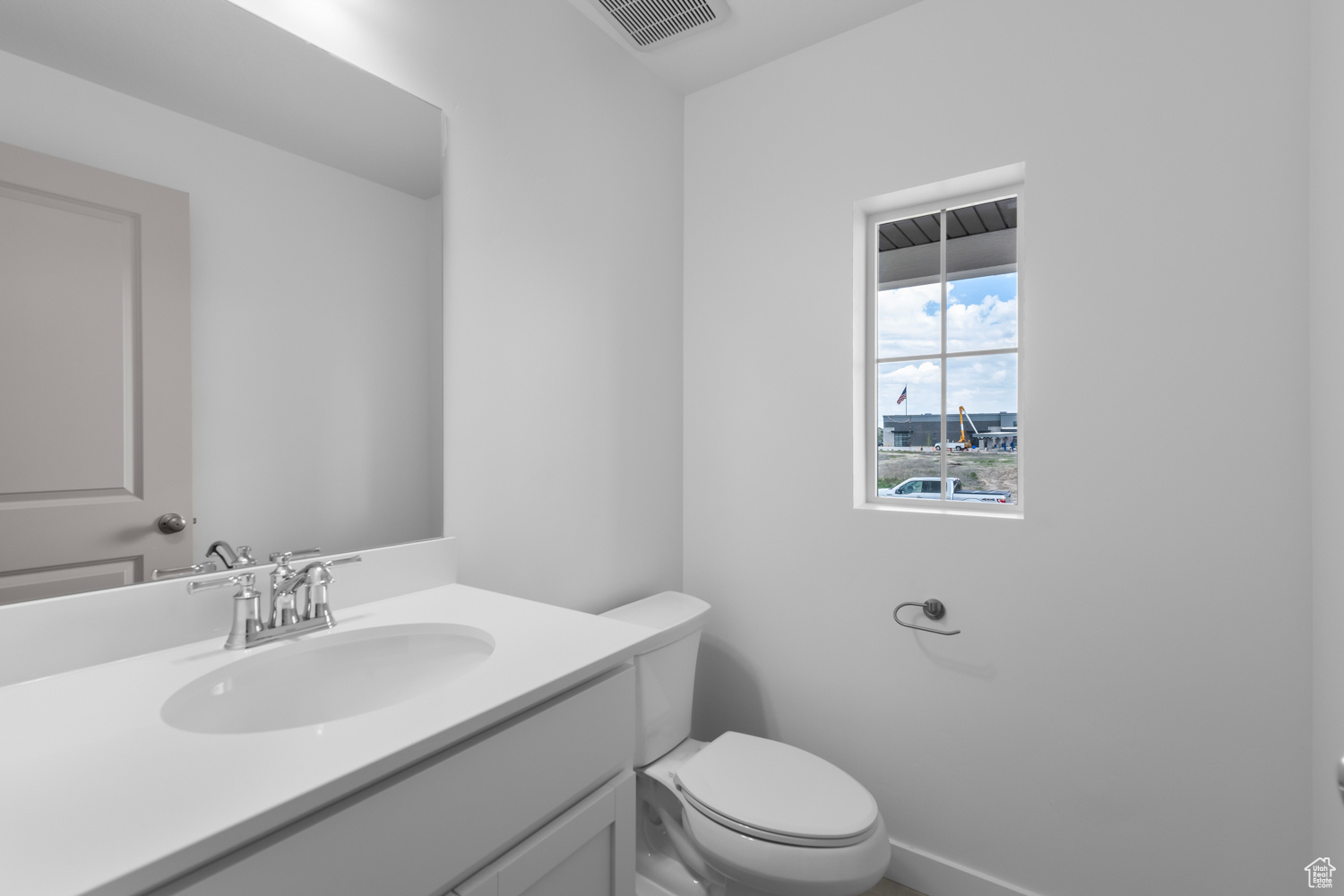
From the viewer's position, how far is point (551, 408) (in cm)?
161

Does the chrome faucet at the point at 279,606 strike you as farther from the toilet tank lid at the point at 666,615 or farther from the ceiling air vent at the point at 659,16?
the ceiling air vent at the point at 659,16

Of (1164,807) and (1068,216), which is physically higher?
(1068,216)

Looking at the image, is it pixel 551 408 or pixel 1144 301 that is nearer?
pixel 1144 301

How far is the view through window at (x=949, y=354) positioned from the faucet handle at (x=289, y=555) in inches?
58.8

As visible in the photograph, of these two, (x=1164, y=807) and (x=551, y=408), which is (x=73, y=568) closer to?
(x=551, y=408)

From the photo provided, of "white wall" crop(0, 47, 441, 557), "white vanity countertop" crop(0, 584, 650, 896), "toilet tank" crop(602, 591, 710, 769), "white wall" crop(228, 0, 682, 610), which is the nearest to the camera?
"white vanity countertop" crop(0, 584, 650, 896)

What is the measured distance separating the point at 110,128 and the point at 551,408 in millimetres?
950

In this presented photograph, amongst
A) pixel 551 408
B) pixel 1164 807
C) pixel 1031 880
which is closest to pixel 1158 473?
pixel 1164 807

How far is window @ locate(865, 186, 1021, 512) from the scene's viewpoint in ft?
5.50

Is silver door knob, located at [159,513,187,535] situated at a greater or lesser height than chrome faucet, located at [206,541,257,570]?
greater

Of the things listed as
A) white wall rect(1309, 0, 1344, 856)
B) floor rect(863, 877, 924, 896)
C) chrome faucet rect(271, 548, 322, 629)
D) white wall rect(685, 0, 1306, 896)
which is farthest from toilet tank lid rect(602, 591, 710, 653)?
white wall rect(1309, 0, 1344, 856)

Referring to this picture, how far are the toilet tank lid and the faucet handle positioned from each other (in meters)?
0.71

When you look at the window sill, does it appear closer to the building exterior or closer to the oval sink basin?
the building exterior

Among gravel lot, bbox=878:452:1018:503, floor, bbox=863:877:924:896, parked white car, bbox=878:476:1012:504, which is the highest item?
gravel lot, bbox=878:452:1018:503
